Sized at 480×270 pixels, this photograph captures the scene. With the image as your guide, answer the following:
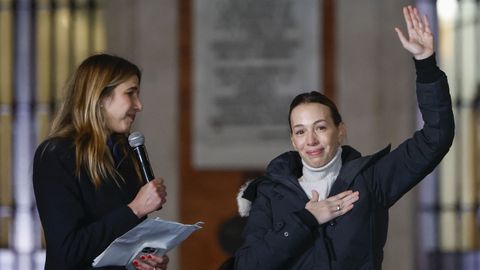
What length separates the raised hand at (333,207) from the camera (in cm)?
288

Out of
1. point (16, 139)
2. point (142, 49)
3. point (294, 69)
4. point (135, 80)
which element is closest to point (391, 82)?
point (294, 69)

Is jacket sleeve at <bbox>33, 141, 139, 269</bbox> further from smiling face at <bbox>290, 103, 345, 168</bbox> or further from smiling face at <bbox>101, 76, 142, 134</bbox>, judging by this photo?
smiling face at <bbox>290, 103, 345, 168</bbox>

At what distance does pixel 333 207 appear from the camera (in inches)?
114

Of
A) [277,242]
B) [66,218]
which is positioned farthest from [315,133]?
[66,218]

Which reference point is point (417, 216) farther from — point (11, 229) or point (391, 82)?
point (11, 229)

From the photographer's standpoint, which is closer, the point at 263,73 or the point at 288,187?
the point at 288,187

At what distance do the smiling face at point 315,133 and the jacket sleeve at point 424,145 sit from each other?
0.52 ft

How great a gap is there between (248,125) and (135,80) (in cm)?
384

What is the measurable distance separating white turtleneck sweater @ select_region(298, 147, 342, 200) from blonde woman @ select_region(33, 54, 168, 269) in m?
0.44

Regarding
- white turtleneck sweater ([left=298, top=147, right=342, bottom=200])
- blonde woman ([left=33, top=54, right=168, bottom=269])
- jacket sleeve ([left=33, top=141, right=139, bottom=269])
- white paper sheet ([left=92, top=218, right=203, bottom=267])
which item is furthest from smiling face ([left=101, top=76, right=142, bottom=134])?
white turtleneck sweater ([left=298, top=147, right=342, bottom=200])

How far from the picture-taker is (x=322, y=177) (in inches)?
119

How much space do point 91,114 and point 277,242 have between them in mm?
727

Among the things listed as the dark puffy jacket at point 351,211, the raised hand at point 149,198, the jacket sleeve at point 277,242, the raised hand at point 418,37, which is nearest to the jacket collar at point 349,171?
the dark puffy jacket at point 351,211

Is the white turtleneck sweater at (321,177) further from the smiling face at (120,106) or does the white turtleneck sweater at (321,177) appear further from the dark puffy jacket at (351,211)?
the smiling face at (120,106)
